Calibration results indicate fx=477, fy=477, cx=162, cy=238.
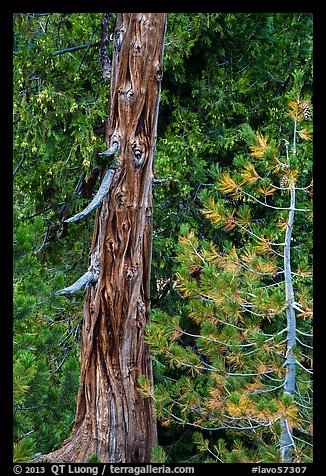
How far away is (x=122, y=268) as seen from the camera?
345 cm

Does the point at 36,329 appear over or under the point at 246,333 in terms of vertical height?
under

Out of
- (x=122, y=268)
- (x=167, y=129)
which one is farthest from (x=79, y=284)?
(x=167, y=129)

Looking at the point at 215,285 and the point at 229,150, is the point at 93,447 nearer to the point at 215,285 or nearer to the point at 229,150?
the point at 215,285

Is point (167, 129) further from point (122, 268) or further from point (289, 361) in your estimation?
point (289, 361)

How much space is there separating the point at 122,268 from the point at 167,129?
7.77 feet

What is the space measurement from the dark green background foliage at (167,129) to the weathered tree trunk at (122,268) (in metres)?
0.45

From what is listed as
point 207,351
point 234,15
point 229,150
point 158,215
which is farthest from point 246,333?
point 234,15

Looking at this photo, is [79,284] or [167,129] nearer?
[79,284]

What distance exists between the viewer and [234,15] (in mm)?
5094

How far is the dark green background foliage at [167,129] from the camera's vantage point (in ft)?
13.7

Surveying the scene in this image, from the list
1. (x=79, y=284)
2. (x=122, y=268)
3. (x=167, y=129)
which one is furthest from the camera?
(x=167, y=129)

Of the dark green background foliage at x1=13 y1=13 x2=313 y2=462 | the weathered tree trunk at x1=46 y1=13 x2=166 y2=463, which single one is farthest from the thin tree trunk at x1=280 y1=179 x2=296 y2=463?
the dark green background foliage at x1=13 y1=13 x2=313 y2=462

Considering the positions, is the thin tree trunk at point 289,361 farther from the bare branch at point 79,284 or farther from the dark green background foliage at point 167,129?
the dark green background foliage at point 167,129
